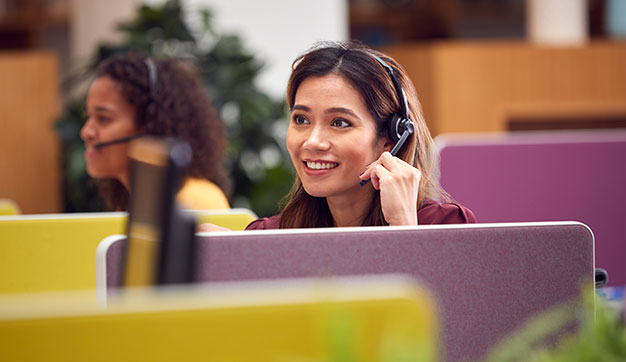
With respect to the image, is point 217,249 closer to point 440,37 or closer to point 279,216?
point 279,216

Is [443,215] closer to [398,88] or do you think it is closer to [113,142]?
[398,88]

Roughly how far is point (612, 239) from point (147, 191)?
1.94 m

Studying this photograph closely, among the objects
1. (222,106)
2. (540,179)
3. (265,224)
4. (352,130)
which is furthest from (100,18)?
(352,130)

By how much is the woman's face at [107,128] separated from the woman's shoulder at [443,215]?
3.66ft

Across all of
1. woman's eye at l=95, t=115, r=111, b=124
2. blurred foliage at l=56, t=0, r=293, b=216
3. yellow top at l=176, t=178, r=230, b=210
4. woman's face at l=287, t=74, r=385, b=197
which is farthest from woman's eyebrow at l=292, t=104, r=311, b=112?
blurred foliage at l=56, t=0, r=293, b=216

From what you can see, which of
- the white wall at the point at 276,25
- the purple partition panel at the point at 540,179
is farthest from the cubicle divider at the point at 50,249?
the white wall at the point at 276,25

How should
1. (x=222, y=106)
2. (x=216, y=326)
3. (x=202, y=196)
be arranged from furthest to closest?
(x=222, y=106)
(x=202, y=196)
(x=216, y=326)

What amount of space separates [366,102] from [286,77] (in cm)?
301

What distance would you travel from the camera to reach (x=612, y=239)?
2.54 metres

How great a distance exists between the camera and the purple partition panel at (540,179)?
2578 millimetres

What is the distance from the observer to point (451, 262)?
45.6 inches

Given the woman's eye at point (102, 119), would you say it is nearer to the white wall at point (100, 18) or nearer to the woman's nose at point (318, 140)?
the woman's nose at point (318, 140)

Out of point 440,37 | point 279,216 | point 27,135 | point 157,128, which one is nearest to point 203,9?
point 27,135

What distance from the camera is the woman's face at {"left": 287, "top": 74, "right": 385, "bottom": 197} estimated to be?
1806mm
